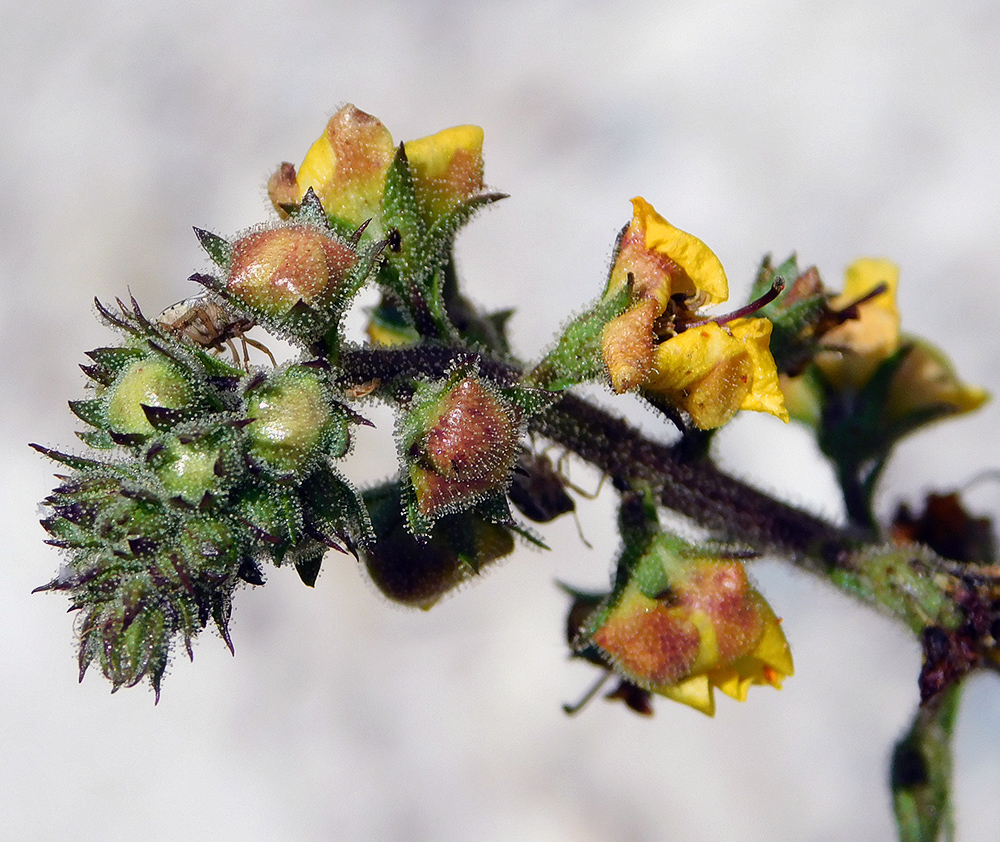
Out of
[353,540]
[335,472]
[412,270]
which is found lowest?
[353,540]

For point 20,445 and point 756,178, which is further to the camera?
point 20,445

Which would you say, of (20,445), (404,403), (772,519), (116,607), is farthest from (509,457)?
(20,445)

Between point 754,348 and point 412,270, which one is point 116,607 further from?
point 754,348

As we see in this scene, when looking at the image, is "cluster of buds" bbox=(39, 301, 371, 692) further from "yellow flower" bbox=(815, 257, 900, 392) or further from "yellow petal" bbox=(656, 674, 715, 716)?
"yellow flower" bbox=(815, 257, 900, 392)

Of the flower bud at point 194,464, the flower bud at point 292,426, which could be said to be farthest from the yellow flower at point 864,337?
the flower bud at point 194,464

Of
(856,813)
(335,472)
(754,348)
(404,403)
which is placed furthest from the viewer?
(856,813)

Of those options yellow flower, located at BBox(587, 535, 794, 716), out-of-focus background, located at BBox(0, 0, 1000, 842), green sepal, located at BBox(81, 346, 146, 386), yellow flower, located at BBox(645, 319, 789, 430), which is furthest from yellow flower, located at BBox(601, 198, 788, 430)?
out-of-focus background, located at BBox(0, 0, 1000, 842)

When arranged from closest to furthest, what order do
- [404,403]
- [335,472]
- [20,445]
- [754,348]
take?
1. [335,472]
2. [404,403]
3. [754,348]
4. [20,445]
